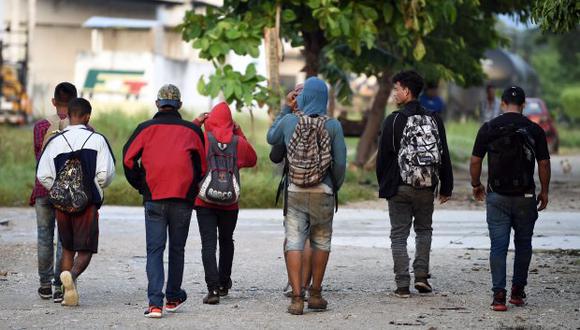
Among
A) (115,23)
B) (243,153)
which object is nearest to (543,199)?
(243,153)

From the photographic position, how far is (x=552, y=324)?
9.60 m

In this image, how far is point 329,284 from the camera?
11.8 metres

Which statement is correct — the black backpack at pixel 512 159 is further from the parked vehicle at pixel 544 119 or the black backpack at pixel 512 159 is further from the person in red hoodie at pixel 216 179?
the parked vehicle at pixel 544 119

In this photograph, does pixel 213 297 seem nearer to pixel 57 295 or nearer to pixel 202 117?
pixel 57 295

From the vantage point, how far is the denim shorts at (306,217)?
10.2 meters

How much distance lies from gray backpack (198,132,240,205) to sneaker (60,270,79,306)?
1.16m

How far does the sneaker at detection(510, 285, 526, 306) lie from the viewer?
1048cm

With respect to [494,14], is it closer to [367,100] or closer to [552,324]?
[552,324]

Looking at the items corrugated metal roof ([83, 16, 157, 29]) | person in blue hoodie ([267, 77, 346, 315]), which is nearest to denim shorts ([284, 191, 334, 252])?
person in blue hoodie ([267, 77, 346, 315])

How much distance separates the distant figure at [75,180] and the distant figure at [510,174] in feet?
9.34

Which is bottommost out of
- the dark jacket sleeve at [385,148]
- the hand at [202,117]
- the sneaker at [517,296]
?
the sneaker at [517,296]

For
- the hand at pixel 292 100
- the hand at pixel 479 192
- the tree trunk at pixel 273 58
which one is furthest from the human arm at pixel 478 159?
the tree trunk at pixel 273 58

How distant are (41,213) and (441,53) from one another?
50.6ft

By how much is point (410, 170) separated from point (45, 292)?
300 centimetres
